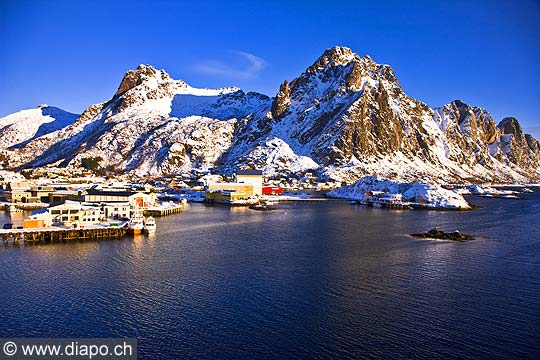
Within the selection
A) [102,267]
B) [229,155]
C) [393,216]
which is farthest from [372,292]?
[229,155]

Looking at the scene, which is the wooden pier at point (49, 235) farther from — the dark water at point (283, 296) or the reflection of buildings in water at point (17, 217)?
the reflection of buildings in water at point (17, 217)

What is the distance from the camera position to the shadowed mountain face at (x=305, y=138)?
510ft

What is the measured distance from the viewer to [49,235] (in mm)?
38062

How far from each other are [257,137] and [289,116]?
16.8 metres

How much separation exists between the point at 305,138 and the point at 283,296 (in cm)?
14594

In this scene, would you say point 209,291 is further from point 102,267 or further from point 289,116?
point 289,116

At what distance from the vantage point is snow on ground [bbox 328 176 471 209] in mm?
73938

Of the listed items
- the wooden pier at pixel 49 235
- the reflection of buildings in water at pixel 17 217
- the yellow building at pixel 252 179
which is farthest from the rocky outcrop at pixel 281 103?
the wooden pier at pixel 49 235

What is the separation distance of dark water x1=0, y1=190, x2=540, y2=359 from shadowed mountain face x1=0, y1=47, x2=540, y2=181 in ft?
342

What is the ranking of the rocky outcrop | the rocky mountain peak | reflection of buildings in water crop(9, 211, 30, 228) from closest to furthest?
reflection of buildings in water crop(9, 211, 30, 228)
the rocky outcrop
the rocky mountain peak

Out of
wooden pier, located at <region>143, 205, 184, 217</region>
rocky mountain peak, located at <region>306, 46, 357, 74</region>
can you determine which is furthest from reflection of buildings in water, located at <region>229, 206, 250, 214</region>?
rocky mountain peak, located at <region>306, 46, 357, 74</region>

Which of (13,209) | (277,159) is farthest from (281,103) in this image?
(13,209)

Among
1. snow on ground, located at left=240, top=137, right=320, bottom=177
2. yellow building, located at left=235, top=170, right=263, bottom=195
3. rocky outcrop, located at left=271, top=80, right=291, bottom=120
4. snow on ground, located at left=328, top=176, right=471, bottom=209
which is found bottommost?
snow on ground, located at left=328, top=176, right=471, bottom=209

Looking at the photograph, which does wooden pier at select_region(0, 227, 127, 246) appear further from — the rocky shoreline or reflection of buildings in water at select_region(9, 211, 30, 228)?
the rocky shoreline
